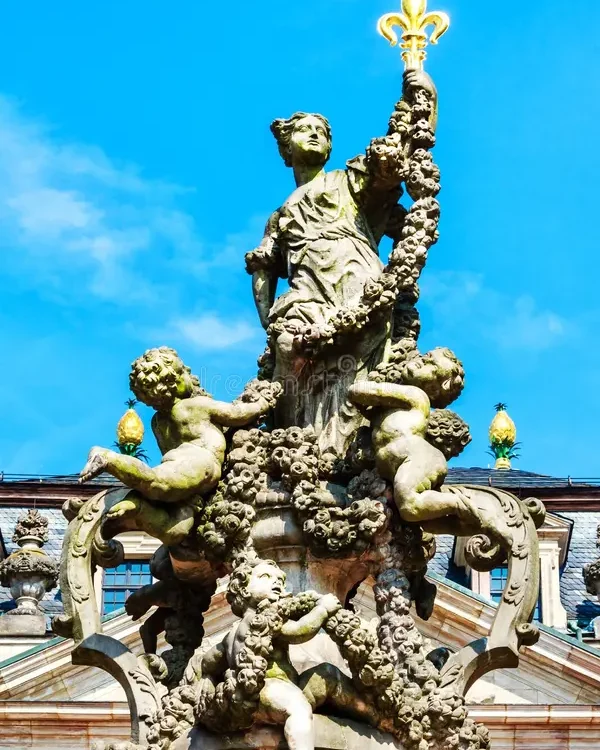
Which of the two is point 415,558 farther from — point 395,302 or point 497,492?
point 395,302

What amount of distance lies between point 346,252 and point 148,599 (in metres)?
3.26

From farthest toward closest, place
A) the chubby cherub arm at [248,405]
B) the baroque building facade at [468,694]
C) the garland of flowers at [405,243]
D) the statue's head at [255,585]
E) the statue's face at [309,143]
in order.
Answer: the baroque building facade at [468,694] < the statue's face at [309,143] < the garland of flowers at [405,243] < the chubby cherub arm at [248,405] < the statue's head at [255,585]

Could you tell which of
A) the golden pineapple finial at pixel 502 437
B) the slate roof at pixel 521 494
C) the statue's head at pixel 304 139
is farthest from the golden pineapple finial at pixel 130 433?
the statue's head at pixel 304 139

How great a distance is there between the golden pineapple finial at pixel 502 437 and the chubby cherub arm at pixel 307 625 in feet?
128

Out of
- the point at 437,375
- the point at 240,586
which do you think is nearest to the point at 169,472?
the point at 240,586

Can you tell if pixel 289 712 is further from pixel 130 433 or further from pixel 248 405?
pixel 130 433

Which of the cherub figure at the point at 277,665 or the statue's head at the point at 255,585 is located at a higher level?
the statue's head at the point at 255,585

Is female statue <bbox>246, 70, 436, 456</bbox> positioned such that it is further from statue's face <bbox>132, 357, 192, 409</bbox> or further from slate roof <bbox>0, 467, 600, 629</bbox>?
slate roof <bbox>0, 467, 600, 629</bbox>

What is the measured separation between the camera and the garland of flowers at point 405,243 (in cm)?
1952

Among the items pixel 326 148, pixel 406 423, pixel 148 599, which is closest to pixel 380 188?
pixel 326 148

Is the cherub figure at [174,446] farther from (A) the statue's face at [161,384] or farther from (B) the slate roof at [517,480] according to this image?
(B) the slate roof at [517,480]

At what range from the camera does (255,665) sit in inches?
679

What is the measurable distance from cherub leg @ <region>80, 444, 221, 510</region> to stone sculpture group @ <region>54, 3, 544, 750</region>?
17 millimetres

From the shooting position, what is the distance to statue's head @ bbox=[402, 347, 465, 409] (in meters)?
19.1
